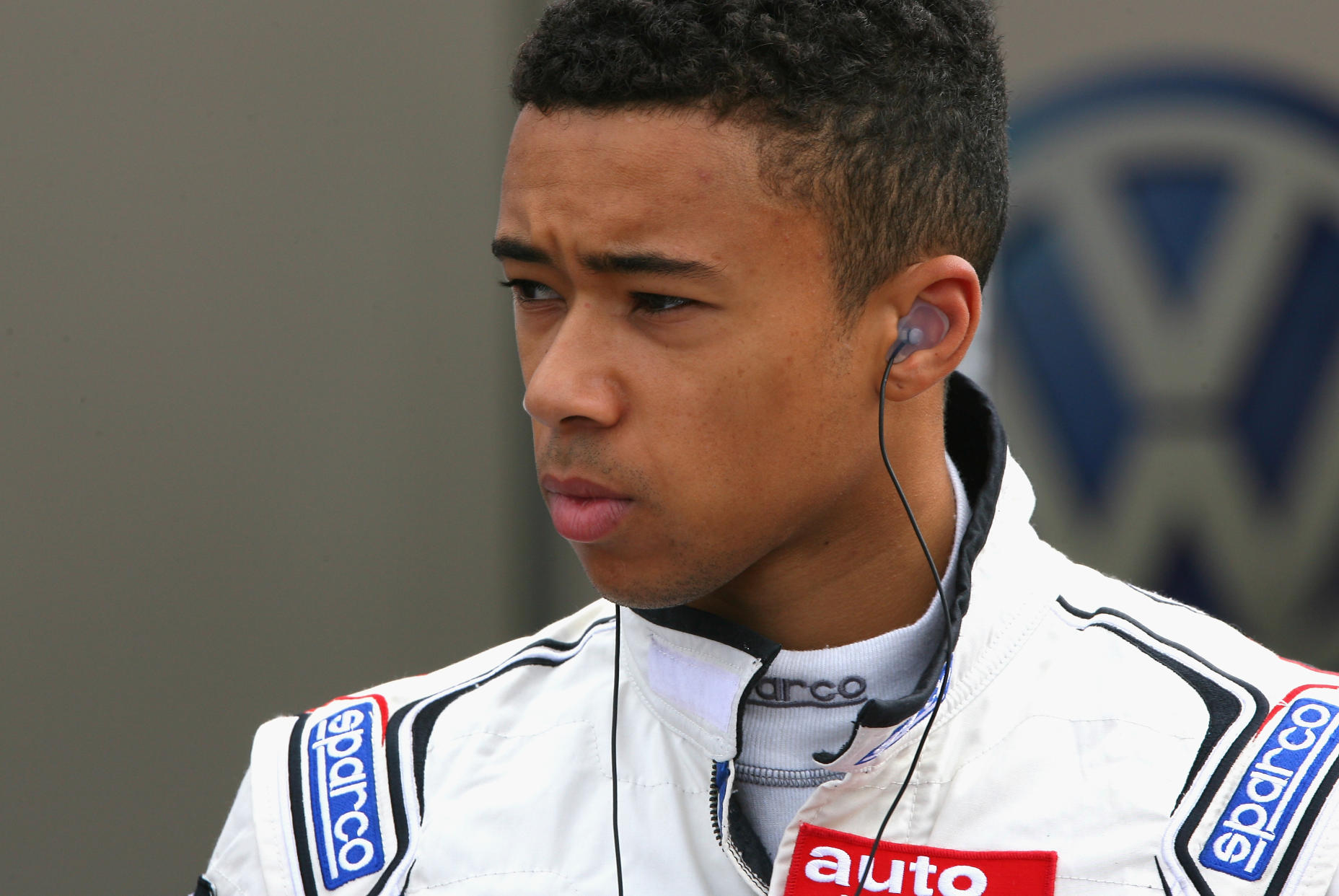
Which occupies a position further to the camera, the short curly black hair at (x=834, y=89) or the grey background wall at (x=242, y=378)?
the grey background wall at (x=242, y=378)

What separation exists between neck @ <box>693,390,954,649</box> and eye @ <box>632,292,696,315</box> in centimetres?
26

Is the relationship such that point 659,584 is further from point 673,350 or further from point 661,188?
point 661,188

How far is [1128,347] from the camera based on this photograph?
2.91 metres

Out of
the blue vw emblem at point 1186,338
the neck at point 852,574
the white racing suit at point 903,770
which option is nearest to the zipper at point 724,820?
the white racing suit at point 903,770

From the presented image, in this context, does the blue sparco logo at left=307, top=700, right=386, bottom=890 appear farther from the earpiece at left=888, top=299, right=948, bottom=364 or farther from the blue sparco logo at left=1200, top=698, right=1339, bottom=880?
the blue sparco logo at left=1200, top=698, right=1339, bottom=880

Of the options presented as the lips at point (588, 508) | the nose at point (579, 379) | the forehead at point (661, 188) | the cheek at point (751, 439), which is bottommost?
the lips at point (588, 508)

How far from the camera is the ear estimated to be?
4.29 feet

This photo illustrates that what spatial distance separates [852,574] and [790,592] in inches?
2.5

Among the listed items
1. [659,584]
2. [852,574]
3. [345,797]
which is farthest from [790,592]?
[345,797]

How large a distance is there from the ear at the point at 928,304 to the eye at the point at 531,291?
0.30 meters

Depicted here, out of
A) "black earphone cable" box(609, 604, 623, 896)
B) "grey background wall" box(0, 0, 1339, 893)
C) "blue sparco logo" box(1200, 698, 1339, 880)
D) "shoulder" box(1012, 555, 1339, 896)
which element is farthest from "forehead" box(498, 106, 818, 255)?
"grey background wall" box(0, 0, 1339, 893)

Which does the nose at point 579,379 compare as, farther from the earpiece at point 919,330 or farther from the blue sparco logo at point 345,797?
the blue sparco logo at point 345,797

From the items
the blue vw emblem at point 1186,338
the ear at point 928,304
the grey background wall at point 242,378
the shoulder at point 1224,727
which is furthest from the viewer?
the blue vw emblem at point 1186,338

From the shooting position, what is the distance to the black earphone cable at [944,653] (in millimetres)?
1250
